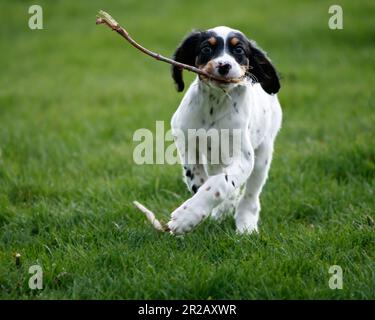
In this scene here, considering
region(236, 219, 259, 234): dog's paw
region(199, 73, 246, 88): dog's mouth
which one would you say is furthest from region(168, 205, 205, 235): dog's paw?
region(199, 73, 246, 88): dog's mouth

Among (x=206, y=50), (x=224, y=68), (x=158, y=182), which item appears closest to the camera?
(x=224, y=68)

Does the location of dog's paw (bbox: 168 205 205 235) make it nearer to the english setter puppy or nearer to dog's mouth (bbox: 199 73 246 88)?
the english setter puppy

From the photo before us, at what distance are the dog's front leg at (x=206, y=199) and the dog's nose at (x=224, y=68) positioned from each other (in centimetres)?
60

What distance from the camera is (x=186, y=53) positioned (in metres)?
4.54

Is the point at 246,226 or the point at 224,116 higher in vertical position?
the point at 224,116

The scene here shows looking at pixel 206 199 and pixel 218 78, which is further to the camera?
pixel 218 78

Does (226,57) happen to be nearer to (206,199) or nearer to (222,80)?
(222,80)

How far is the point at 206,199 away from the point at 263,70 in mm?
1251

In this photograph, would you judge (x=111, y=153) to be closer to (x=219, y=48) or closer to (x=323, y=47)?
(x=219, y=48)

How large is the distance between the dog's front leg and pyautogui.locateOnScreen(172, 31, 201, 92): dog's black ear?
2.79 ft

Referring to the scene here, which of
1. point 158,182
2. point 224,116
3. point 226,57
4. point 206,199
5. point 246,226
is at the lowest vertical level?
point 246,226

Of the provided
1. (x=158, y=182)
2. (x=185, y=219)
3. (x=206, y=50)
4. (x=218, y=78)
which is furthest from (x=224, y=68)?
(x=158, y=182)

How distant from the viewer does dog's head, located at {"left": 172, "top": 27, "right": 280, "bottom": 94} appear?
4.02 m

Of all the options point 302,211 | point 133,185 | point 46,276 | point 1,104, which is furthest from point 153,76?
point 46,276
